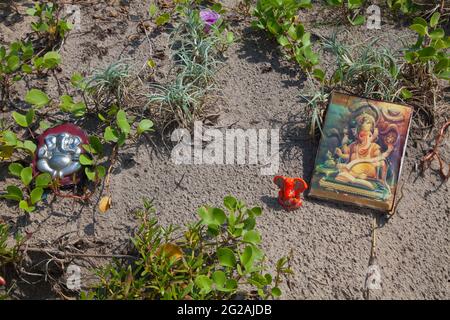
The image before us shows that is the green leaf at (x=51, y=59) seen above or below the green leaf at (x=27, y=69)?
above

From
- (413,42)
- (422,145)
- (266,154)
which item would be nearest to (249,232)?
(266,154)

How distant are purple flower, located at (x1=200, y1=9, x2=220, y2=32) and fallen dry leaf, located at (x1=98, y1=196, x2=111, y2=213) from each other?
3.23ft

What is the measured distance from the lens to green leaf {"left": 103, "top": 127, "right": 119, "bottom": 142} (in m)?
2.51

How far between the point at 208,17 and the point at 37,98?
89 centimetres

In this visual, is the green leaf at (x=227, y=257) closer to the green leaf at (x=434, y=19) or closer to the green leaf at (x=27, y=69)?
the green leaf at (x=27, y=69)

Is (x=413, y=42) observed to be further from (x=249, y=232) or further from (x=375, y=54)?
(x=249, y=232)

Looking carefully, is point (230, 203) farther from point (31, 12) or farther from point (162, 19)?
point (31, 12)

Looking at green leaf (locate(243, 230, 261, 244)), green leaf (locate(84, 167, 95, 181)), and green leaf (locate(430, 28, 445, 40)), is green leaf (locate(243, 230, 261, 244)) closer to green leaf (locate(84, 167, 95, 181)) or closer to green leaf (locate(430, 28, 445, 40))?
green leaf (locate(84, 167, 95, 181))

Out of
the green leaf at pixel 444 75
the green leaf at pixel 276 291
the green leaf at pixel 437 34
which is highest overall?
the green leaf at pixel 437 34

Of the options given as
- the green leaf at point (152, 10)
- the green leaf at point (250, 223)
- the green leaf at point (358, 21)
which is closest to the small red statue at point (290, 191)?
the green leaf at point (250, 223)

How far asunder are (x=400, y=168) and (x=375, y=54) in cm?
55

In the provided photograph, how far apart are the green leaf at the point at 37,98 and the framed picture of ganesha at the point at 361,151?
3.86 ft

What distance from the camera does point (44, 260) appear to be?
7.46 ft

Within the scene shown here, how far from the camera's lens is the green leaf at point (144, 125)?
251cm
